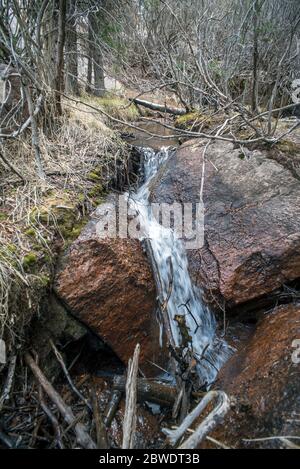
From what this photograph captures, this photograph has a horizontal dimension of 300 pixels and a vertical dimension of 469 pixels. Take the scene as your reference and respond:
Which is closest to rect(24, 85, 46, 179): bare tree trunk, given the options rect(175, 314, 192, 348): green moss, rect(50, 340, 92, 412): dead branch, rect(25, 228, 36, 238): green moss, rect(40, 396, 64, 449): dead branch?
rect(25, 228, 36, 238): green moss

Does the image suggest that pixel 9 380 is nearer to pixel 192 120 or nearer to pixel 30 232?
pixel 30 232

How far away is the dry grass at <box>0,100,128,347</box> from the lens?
1.83 meters

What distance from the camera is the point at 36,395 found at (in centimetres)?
177

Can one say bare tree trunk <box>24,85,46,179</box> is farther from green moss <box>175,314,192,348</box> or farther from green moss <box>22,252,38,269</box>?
green moss <box>175,314,192,348</box>

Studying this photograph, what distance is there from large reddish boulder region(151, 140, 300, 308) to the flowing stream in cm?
12

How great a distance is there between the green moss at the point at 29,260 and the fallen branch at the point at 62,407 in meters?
0.52

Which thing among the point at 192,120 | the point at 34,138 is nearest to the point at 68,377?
the point at 34,138

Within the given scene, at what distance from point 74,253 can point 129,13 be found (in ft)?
16.1

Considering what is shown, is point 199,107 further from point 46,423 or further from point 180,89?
point 46,423

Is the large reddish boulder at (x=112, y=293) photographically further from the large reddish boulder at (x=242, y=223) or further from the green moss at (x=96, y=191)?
the large reddish boulder at (x=242, y=223)

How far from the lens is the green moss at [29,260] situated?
194cm

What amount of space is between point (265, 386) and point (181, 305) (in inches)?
35.4

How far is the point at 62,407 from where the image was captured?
1631 mm
